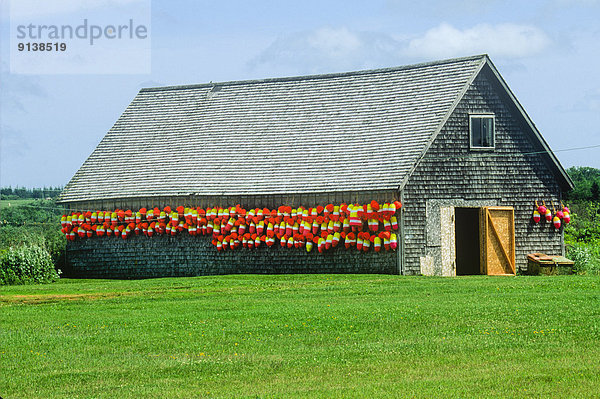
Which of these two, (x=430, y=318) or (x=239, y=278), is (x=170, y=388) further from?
(x=239, y=278)

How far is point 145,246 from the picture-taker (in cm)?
3431

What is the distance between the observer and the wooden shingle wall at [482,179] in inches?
1164

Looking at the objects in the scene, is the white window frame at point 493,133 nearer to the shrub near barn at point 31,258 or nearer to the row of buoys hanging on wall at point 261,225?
Answer: the row of buoys hanging on wall at point 261,225

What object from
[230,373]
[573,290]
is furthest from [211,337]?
[573,290]

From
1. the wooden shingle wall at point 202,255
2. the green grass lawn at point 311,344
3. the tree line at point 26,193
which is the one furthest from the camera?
the tree line at point 26,193

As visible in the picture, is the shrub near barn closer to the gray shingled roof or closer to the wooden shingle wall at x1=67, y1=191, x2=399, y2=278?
the wooden shingle wall at x1=67, y1=191, x2=399, y2=278

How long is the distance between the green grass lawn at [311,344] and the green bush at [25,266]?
876 cm

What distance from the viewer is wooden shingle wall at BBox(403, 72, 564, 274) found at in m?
29.6

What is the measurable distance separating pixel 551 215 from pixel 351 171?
7.27 meters

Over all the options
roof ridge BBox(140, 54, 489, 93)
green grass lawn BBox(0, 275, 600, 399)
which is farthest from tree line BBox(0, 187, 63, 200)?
green grass lawn BBox(0, 275, 600, 399)

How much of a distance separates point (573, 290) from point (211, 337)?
10816mm

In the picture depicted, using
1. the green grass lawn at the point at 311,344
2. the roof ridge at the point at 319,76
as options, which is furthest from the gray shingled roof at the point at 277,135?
the green grass lawn at the point at 311,344

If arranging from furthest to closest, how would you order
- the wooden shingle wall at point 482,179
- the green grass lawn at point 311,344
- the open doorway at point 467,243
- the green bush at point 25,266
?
the open doorway at point 467,243, the green bush at point 25,266, the wooden shingle wall at point 482,179, the green grass lawn at point 311,344

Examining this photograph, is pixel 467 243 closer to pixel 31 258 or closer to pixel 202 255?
pixel 202 255
